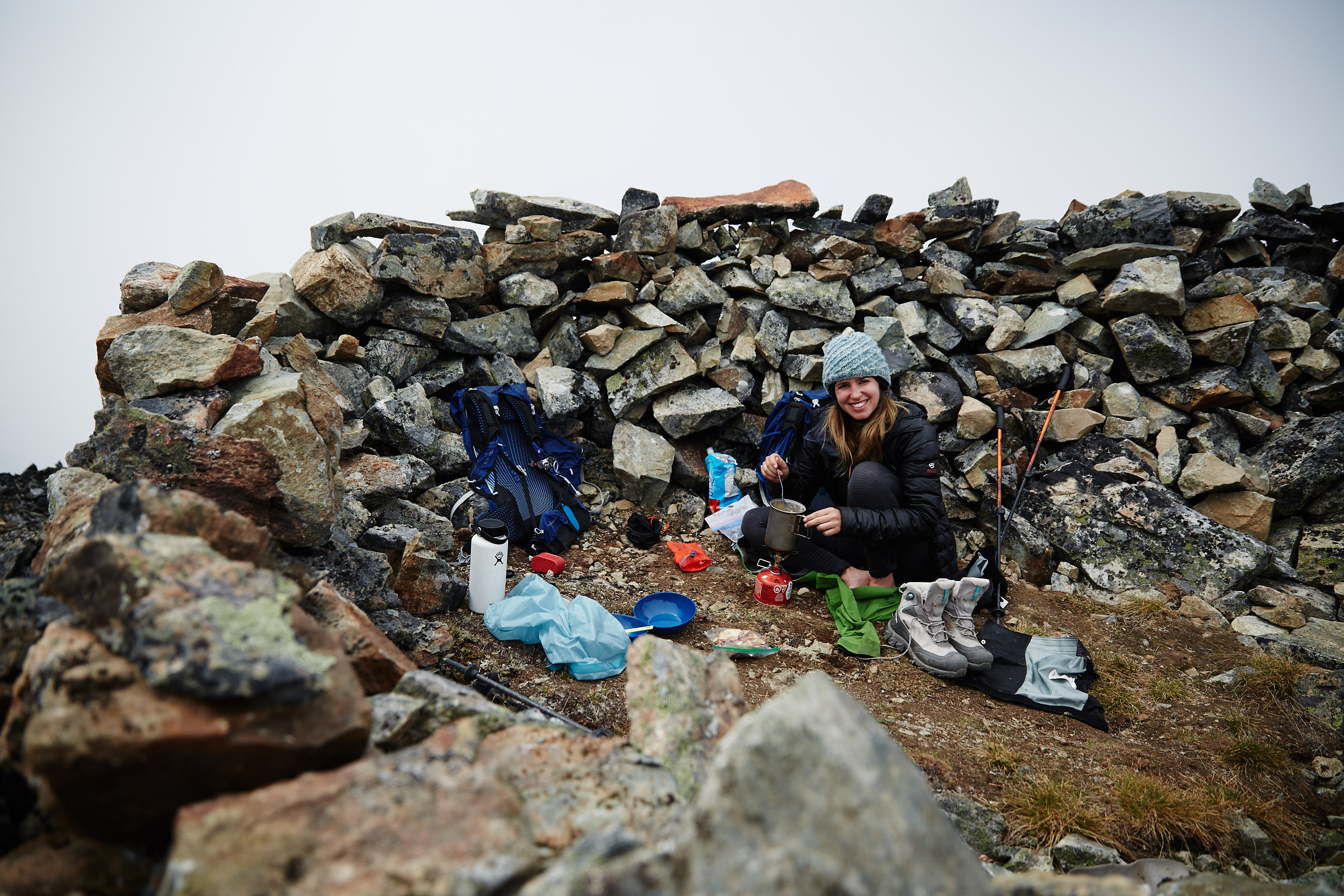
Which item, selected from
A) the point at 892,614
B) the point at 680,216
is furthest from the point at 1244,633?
the point at 680,216

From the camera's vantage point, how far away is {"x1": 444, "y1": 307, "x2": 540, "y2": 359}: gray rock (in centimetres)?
601

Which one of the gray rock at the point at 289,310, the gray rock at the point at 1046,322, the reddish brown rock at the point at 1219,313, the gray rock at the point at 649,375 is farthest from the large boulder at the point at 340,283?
the reddish brown rock at the point at 1219,313

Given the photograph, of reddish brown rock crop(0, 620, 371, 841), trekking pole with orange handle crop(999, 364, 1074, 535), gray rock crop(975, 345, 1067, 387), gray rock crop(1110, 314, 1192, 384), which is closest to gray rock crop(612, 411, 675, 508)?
trekking pole with orange handle crop(999, 364, 1074, 535)

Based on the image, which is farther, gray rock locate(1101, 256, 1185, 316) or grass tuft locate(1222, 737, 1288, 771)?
gray rock locate(1101, 256, 1185, 316)

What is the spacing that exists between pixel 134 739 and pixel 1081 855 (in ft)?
11.0

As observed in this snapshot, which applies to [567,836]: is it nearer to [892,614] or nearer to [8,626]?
[8,626]

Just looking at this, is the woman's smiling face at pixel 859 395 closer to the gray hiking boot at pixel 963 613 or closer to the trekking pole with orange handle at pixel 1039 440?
the gray hiking boot at pixel 963 613

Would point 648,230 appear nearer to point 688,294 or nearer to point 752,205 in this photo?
point 688,294

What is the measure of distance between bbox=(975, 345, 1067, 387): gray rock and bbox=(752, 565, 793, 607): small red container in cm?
364

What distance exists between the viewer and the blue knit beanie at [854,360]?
4.78 m

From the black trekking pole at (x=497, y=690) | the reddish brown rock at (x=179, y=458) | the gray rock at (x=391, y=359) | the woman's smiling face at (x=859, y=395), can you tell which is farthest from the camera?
the gray rock at (x=391, y=359)

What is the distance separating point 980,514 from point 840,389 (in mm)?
2455

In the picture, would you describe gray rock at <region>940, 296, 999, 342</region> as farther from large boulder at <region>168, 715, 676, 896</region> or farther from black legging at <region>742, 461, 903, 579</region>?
large boulder at <region>168, 715, 676, 896</region>

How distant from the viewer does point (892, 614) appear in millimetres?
4730
